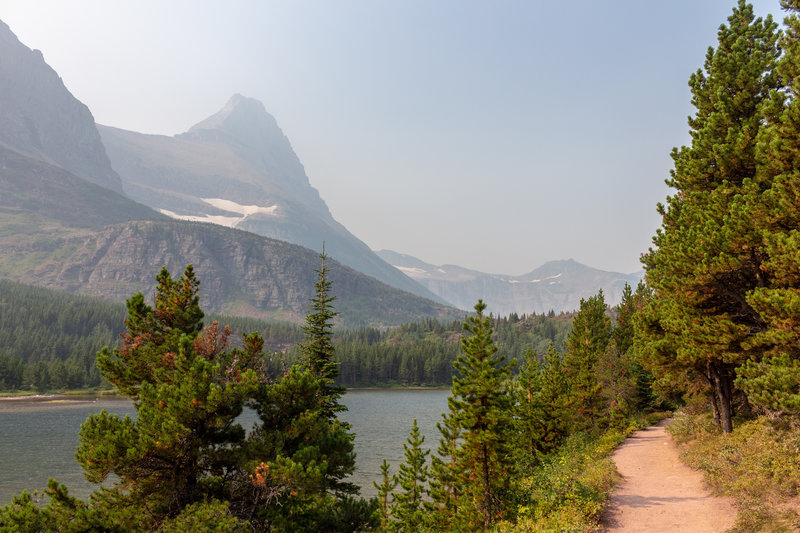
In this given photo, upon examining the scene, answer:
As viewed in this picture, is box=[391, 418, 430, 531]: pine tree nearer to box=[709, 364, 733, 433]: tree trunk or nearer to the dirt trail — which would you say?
the dirt trail

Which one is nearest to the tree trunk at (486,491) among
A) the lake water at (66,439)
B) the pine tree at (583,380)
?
the pine tree at (583,380)

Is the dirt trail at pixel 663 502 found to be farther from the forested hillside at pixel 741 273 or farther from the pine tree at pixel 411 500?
the pine tree at pixel 411 500

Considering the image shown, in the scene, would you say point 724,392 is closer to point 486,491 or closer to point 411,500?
point 486,491

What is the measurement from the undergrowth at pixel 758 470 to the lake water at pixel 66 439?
27.2 metres

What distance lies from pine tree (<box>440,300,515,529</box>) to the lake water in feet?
71.5

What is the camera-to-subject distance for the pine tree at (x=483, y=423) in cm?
1852

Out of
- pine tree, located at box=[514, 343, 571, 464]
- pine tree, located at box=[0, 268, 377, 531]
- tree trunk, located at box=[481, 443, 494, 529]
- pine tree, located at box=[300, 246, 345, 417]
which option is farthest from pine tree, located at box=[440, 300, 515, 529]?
pine tree, located at box=[514, 343, 571, 464]

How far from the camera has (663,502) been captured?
17719 millimetres

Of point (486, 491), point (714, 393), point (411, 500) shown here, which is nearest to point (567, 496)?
point (486, 491)

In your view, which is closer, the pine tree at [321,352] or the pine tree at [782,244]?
the pine tree at [782,244]

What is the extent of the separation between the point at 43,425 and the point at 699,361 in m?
102

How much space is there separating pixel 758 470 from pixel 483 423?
1013cm

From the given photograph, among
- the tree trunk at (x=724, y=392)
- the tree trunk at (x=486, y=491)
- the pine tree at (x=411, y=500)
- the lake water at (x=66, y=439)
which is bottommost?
the lake water at (x=66, y=439)

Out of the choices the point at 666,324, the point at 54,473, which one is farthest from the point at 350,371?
the point at 666,324
